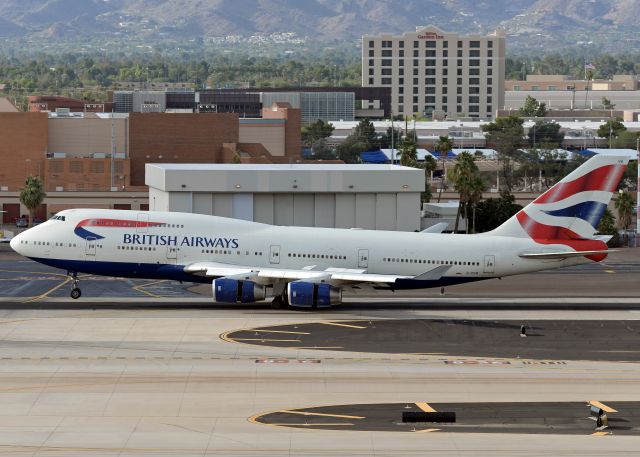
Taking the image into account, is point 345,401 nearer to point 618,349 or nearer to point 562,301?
point 618,349

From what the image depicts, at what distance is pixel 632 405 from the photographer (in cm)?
4722

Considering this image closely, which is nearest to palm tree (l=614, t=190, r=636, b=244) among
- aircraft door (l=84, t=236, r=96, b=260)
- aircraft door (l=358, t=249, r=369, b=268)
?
aircraft door (l=358, t=249, r=369, b=268)

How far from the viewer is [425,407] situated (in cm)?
4656

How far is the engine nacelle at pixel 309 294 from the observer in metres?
68.1

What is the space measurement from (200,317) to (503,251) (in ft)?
51.3

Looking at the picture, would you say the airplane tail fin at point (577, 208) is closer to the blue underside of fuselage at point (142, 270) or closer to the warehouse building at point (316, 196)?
the blue underside of fuselage at point (142, 270)

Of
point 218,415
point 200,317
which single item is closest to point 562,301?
point 200,317

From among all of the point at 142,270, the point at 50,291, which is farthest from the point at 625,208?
the point at 142,270

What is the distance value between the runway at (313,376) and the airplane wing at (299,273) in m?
1.74

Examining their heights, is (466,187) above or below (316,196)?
below

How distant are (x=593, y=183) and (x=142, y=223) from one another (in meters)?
22.5

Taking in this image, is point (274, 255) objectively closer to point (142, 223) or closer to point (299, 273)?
point (299, 273)

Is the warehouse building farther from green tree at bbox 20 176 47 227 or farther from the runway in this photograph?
Answer: green tree at bbox 20 176 47 227

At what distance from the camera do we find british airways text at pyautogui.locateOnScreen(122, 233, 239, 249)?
70.5 meters
